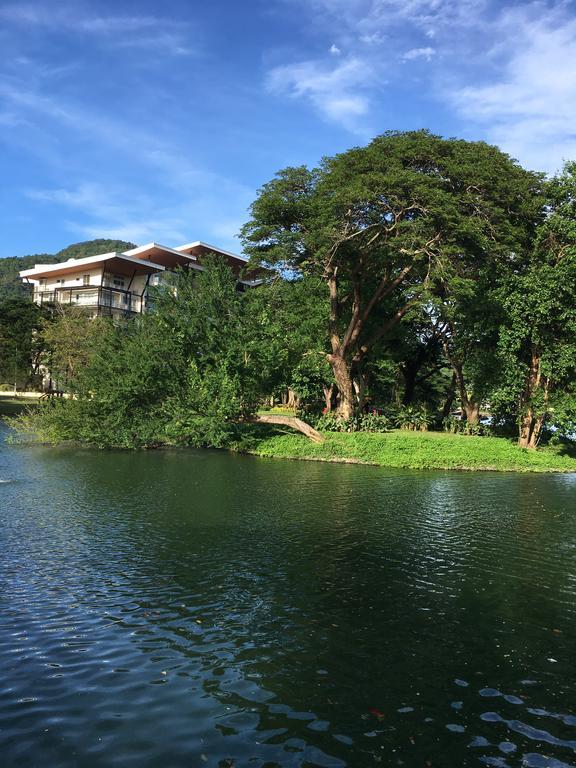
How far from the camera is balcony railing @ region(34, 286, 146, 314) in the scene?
73.1m

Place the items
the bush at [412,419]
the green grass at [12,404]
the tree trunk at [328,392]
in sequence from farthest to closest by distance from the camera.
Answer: the green grass at [12,404] → the tree trunk at [328,392] → the bush at [412,419]

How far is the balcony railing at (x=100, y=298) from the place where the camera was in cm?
7306

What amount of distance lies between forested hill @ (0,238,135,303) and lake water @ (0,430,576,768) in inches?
4103

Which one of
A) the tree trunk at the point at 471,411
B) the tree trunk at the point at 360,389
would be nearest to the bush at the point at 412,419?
the tree trunk at the point at 360,389

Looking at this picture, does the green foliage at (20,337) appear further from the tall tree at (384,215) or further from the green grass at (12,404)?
the tall tree at (384,215)

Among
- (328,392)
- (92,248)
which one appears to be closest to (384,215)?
(328,392)

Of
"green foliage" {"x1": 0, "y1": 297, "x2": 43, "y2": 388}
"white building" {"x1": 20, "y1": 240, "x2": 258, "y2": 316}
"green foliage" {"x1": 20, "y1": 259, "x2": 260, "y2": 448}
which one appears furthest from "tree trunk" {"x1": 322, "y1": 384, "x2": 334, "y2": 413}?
"green foliage" {"x1": 0, "y1": 297, "x2": 43, "y2": 388}

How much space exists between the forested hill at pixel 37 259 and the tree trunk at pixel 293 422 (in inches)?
3383

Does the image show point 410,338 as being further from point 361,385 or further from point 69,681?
point 69,681

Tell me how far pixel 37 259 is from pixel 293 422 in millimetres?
119059

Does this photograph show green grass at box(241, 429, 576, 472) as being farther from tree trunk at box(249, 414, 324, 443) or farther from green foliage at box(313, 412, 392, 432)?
green foliage at box(313, 412, 392, 432)

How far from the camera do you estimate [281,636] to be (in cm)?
845

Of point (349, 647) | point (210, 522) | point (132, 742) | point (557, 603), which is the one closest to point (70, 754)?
point (132, 742)

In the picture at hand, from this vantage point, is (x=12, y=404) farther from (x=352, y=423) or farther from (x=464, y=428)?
(x=464, y=428)
